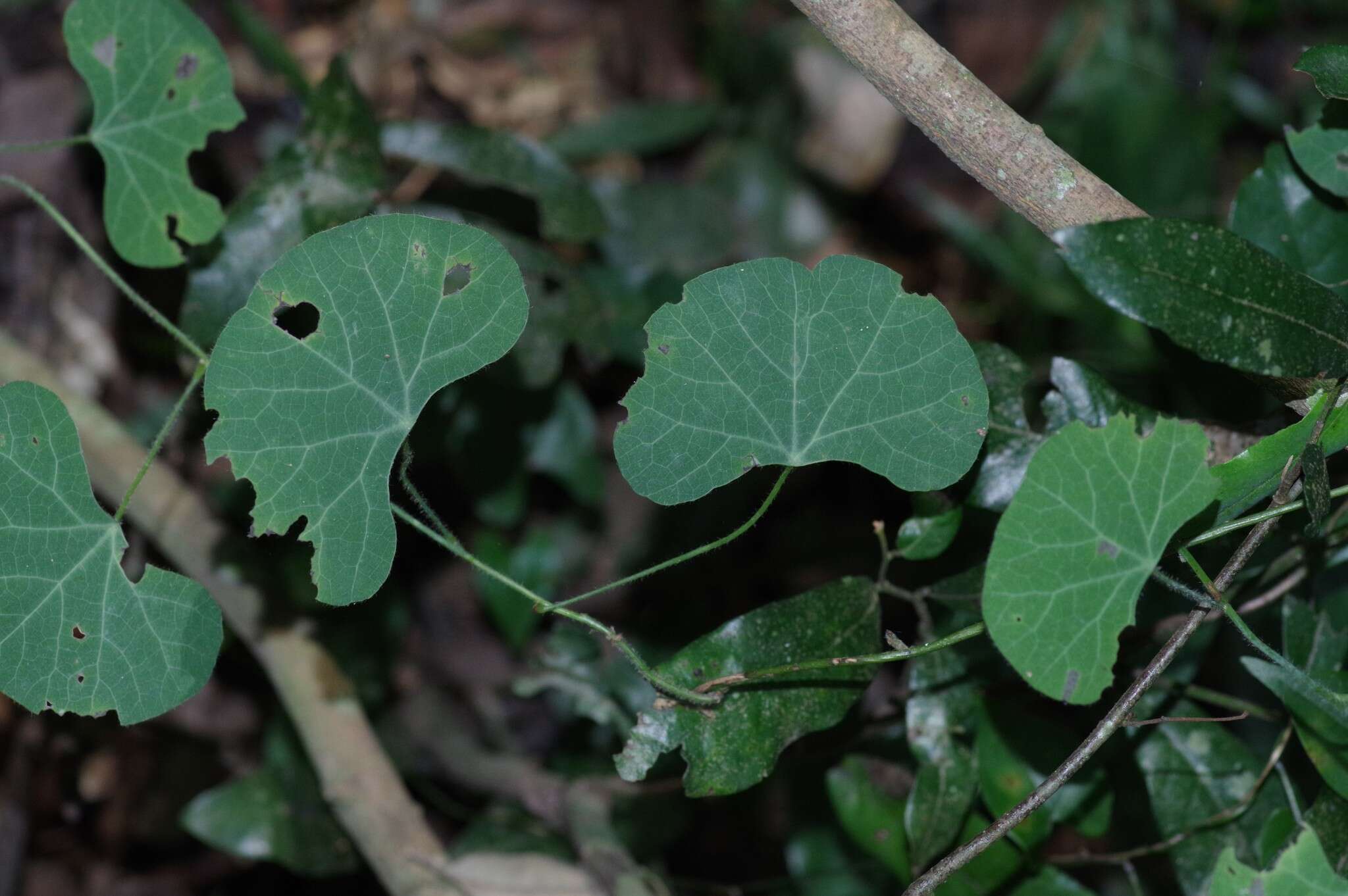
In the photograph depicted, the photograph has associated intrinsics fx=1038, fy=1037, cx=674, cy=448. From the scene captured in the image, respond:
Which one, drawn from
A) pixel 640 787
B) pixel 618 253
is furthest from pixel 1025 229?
pixel 640 787

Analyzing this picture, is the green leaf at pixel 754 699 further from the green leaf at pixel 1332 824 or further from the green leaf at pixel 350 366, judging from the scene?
the green leaf at pixel 1332 824

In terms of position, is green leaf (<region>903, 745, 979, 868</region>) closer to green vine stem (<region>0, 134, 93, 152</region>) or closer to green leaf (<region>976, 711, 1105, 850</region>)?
green leaf (<region>976, 711, 1105, 850</region>)

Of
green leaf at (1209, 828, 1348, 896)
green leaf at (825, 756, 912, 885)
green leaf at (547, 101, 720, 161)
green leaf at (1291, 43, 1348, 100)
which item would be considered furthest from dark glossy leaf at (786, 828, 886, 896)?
green leaf at (547, 101, 720, 161)

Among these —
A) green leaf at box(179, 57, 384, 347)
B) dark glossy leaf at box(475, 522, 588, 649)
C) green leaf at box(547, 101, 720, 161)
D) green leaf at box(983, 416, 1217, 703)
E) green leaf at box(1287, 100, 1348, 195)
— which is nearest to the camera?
green leaf at box(983, 416, 1217, 703)

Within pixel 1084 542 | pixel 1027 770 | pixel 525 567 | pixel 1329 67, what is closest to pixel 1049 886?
pixel 1027 770

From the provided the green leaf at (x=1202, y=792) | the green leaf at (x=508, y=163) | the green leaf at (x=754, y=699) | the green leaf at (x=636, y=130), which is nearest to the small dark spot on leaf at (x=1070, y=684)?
the green leaf at (x=754, y=699)

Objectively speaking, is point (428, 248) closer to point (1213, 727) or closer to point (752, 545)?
point (1213, 727)
